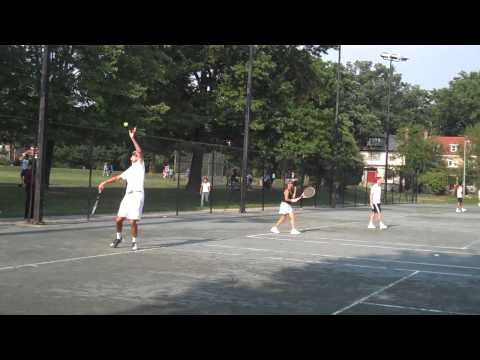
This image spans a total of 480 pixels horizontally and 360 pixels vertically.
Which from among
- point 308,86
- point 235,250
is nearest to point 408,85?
point 308,86

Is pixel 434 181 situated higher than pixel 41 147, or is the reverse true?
pixel 434 181

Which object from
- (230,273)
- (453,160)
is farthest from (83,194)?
(453,160)

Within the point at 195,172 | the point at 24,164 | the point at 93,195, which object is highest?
the point at 195,172

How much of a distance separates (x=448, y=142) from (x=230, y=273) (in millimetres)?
100787

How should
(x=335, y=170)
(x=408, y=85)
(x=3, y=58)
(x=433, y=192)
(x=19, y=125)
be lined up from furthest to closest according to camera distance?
(x=408, y=85)
(x=433, y=192)
(x=335, y=170)
(x=3, y=58)
(x=19, y=125)

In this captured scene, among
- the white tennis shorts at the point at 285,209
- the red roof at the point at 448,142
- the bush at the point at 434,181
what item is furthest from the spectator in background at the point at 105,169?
the red roof at the point at 448,142

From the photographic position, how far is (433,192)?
77312 mm

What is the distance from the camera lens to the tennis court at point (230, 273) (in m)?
7.73

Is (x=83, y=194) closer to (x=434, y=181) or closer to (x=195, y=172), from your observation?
(x=195, y=172)

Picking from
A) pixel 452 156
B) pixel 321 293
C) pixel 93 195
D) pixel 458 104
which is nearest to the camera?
pixel 321 293

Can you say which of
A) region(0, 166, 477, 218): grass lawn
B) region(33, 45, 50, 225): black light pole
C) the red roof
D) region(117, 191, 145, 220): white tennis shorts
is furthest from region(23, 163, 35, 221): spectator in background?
the red roof

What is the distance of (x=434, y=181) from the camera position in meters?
75.5
